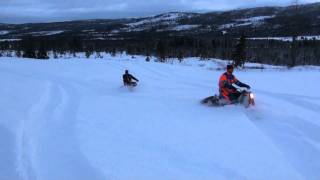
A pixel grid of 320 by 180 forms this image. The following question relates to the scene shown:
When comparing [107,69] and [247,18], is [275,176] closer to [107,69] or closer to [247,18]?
[107,69]

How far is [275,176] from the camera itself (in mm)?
7914

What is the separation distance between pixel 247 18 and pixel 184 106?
565ft

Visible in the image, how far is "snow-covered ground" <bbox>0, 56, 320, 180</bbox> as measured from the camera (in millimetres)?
8352

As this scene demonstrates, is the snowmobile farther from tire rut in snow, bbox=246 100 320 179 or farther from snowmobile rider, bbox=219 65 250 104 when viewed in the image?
tire rut in snow, bbox=246 100 320 179

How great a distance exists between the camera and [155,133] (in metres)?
11.1

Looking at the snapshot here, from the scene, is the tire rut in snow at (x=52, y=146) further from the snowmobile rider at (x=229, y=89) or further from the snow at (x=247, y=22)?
the snow at (x=247, y=22)

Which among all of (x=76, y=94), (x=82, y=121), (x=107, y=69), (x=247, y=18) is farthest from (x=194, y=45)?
(x=247, y=18)

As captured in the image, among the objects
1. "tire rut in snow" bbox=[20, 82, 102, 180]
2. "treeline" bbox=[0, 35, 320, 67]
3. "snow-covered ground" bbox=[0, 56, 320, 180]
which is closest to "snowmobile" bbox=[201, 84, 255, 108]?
"snow-covered ground" bbox=[0, 56, 320, 180]

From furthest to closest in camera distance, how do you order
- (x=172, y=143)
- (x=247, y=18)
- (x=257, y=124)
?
(x=247, y=18) < (x=257, y=124) < (x=172, y=143)

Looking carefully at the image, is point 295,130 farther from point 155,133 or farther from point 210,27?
point 210,27

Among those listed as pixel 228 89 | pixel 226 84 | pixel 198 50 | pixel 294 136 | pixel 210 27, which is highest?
pixel 210 27

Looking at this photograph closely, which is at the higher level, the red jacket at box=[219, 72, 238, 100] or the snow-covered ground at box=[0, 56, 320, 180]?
the red jacket at box=[219, 72, 238, 100]

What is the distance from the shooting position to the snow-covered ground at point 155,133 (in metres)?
8.35

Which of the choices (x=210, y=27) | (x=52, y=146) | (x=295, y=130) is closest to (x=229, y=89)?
(x=295, y=130)
